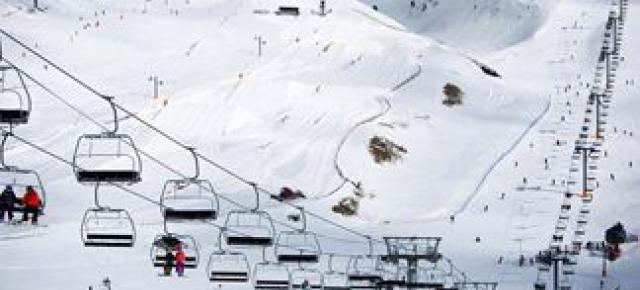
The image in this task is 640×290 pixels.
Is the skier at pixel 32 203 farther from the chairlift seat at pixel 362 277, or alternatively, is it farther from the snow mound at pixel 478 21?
the snow mound at pixel 478 21

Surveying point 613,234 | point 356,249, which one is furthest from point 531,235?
point 356,249

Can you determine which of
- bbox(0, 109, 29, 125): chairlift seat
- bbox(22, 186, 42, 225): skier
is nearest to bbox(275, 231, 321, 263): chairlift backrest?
bbox(22, 186, 42, 225): skier

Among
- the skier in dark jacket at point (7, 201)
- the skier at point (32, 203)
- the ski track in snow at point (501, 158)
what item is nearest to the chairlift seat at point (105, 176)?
the skier at point (32, 203)

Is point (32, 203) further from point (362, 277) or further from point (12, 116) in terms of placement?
point (362, 277)

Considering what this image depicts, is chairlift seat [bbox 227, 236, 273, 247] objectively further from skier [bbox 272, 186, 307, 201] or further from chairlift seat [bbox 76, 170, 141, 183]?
skier [bbox 272, 186, 307, 201]

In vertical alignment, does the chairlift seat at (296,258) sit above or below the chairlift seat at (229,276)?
above

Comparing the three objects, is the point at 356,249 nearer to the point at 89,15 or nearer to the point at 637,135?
the point at 637,135

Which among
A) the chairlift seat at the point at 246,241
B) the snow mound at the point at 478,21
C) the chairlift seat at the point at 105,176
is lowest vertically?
the chairlift seat at the point at 246,241

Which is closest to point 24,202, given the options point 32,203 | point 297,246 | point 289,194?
point 32,203
